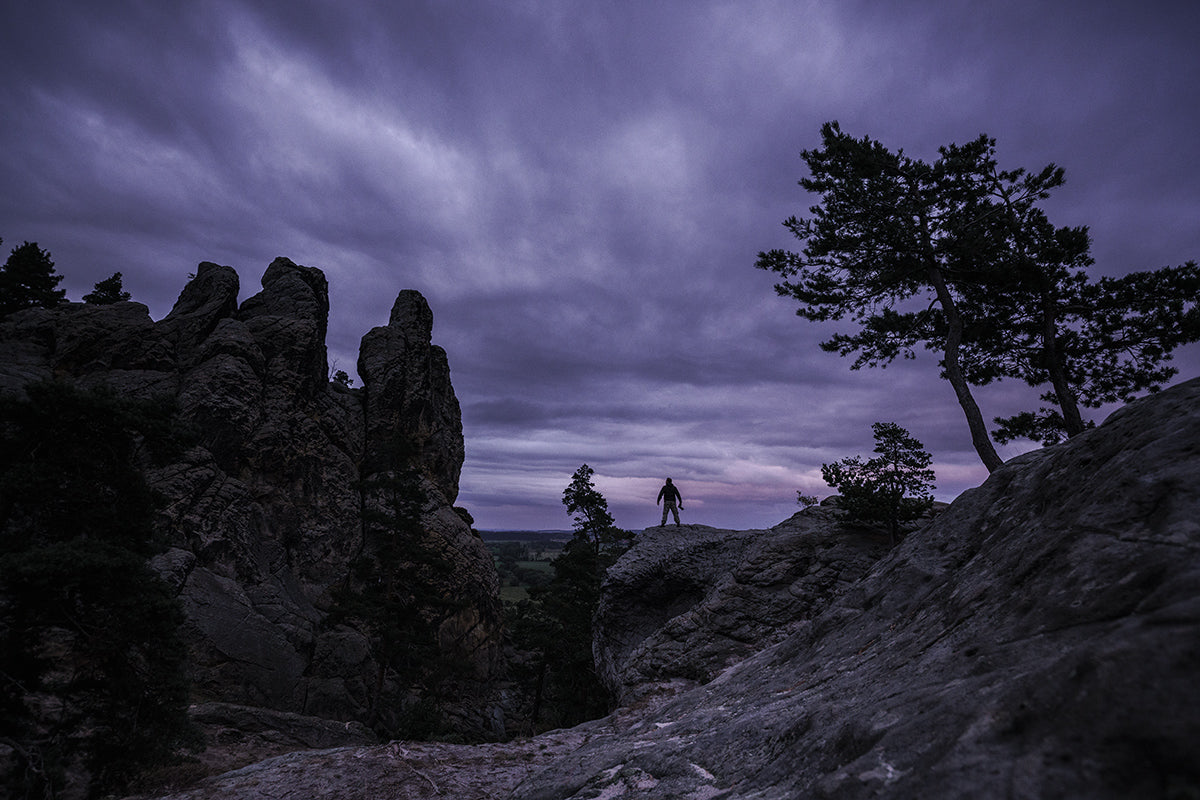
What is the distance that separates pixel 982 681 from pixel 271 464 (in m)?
44.1

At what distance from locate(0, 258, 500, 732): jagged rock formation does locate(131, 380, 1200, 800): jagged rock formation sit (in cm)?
2163

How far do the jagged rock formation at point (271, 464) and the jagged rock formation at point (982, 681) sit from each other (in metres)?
21.6

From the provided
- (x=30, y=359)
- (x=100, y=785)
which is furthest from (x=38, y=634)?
(x=30, y=359)

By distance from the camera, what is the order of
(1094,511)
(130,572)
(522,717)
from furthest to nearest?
(522,717)
(130,572)
(1094,511)

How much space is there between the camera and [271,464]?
121 feet

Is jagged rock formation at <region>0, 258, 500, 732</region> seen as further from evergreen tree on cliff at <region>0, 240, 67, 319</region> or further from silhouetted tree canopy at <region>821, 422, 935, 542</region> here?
silhouetted tree canopy at <region>821, 422, 935, 542</region>

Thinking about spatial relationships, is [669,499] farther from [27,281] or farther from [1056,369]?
[27,281]

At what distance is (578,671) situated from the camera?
1264 inches

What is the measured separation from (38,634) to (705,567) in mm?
19060

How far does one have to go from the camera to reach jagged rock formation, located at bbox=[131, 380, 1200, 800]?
1829 mm

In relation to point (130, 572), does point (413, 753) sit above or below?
below

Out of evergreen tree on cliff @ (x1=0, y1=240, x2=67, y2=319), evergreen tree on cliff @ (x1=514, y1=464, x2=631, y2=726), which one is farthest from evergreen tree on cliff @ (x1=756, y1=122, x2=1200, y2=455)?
evergreen tree on cliff @ (x1=0, y1=240, x2=67, y2=319)

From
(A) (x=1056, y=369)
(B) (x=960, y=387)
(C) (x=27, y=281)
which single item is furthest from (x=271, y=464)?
(A) (x=1056, y=369)

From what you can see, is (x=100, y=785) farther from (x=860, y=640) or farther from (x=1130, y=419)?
(x=1130, y=419)
